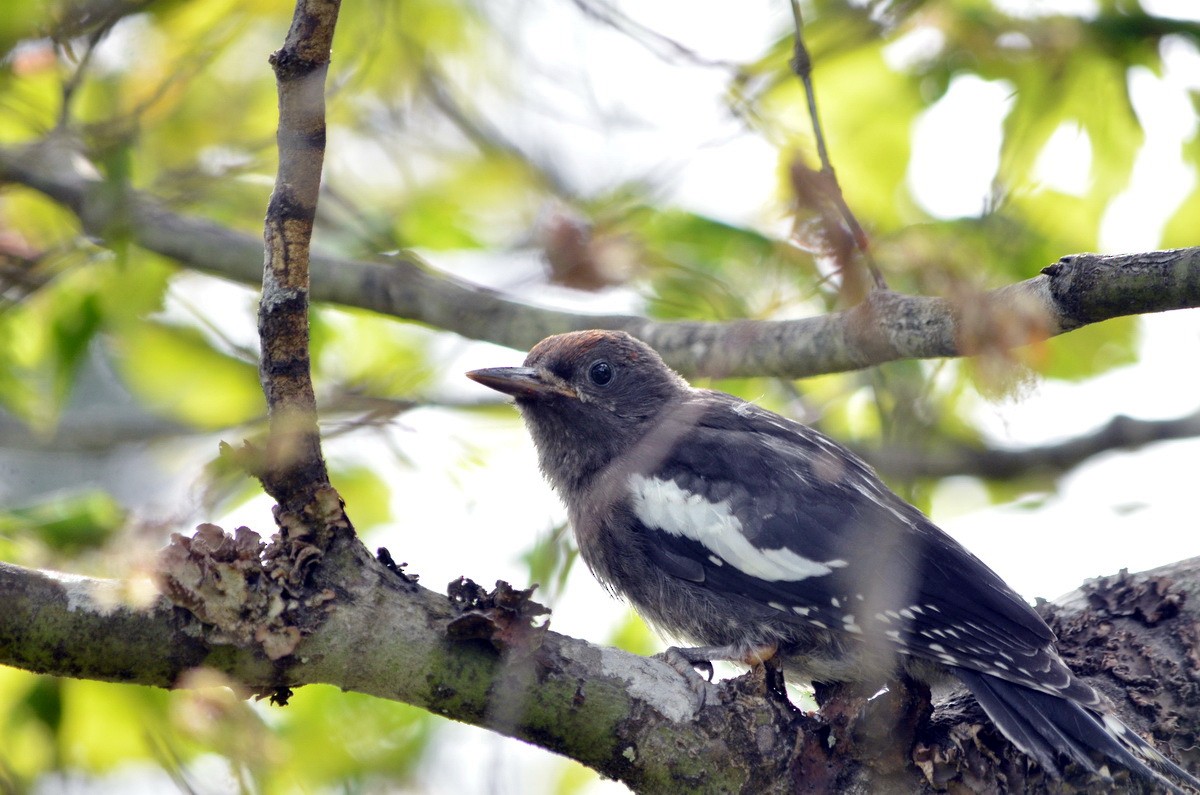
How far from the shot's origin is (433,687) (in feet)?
8.63

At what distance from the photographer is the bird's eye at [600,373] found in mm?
4590

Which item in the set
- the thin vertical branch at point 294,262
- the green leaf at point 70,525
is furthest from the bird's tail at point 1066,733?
the green leaf at point 70,525

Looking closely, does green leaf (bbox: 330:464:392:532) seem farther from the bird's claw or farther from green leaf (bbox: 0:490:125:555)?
the bird's claw

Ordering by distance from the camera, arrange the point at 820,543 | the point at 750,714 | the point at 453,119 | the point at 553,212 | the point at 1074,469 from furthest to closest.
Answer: the point at 1074,469
the point at 453,119
the point at 553,212
the point at 820,543
the point at 750,714

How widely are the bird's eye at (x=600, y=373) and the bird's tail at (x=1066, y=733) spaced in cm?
199

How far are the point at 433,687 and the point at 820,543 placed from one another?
5.37 ft

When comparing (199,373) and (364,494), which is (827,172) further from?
(199,373)

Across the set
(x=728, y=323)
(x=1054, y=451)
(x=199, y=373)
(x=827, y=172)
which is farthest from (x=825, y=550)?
(x=199, y=373)

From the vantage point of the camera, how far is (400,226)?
4566 mm

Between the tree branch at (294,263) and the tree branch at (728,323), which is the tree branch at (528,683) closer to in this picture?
the tree branch at (294,263)

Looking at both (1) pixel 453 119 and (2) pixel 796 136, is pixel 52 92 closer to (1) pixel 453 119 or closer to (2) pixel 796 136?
(1) pixel 453 119

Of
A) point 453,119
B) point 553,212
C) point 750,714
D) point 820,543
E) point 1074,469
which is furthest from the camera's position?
point 1074,469

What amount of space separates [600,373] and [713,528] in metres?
1.04

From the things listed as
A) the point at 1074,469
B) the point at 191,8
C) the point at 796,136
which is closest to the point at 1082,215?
the point at 796,136
